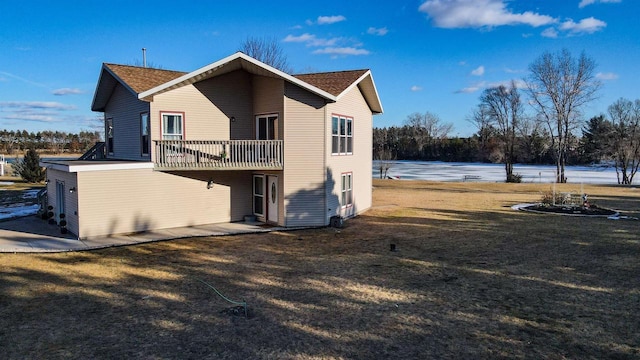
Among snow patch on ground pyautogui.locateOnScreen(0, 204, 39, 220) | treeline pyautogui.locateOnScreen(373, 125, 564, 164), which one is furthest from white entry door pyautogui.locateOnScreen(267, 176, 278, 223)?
treeline pyautogui.locateOnScreen(373, 125, 564, 164)

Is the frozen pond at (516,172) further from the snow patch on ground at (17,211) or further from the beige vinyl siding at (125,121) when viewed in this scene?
the snow patch on ground at (17,211)

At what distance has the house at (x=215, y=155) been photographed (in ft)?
50.2

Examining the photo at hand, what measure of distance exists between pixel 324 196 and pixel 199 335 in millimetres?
10634

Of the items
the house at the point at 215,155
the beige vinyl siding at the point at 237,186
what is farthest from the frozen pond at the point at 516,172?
the beige vinyl siding at the point at 237,186

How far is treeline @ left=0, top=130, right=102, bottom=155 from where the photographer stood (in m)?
91.3

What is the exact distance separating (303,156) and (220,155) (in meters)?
3.40

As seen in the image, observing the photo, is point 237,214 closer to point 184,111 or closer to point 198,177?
point 198,177

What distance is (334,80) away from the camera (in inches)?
746

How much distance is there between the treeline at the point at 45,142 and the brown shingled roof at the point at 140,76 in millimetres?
81314

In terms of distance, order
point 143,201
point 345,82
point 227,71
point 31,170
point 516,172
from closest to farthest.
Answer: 1. point 143,201
2. point 227,71
3. point 345,82
4. point 31,170
5. point 516,172

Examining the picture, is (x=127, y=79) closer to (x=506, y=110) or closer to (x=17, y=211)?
(x=17, y=211)

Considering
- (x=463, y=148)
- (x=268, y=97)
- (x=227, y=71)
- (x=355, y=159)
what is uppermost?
(x=227, y=71)

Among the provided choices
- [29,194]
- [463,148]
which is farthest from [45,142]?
[463,148]

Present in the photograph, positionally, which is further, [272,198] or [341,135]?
[341,135]
